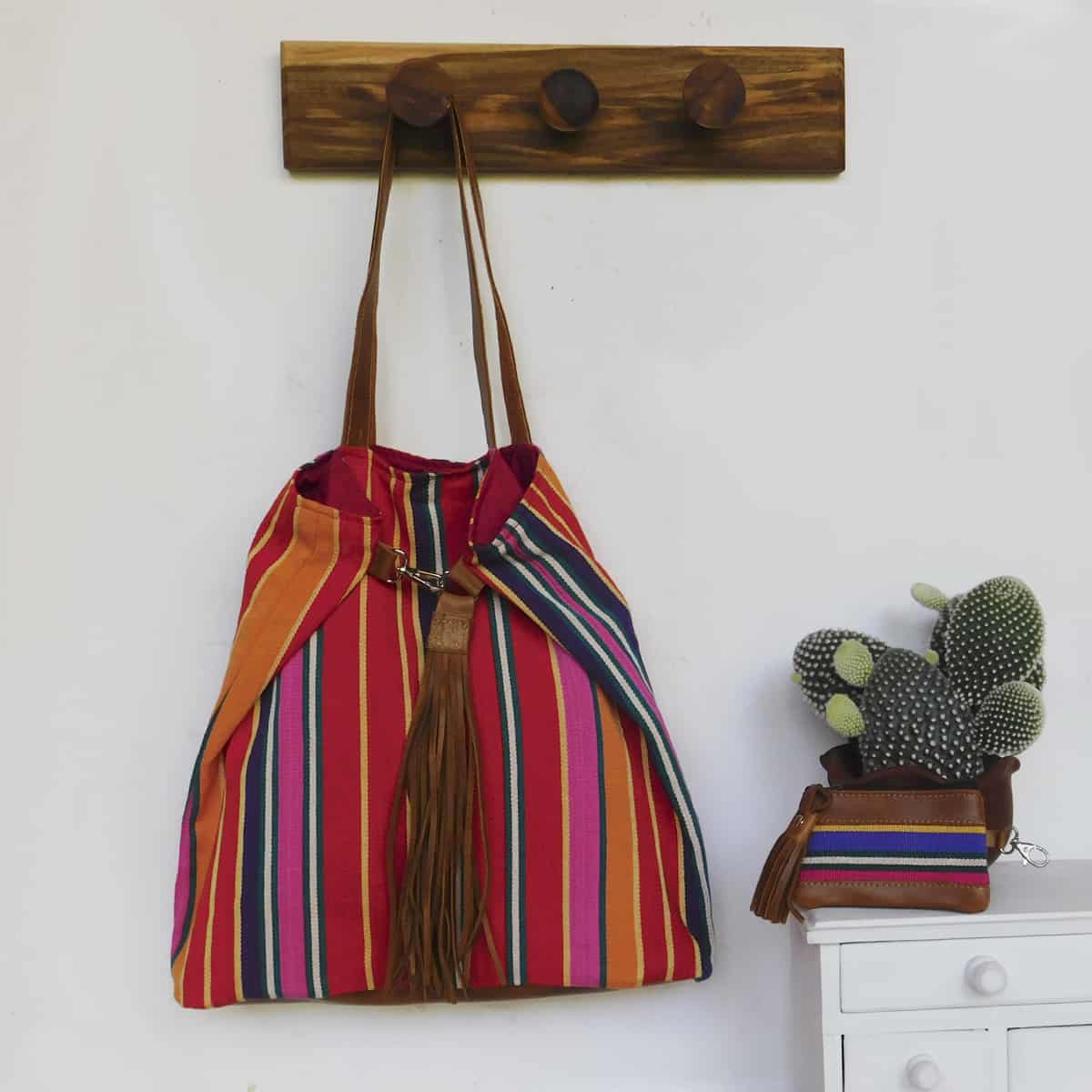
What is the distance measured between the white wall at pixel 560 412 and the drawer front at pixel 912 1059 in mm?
121

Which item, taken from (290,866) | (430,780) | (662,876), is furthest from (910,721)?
(290,866)

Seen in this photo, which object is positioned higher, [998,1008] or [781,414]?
[781,414]

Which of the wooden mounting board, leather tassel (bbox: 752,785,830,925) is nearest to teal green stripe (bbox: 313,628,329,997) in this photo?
leather tassel (bbox: 752,785,830,925)

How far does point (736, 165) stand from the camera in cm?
89

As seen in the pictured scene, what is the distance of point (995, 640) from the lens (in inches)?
30.9

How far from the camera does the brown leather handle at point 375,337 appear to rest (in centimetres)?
83

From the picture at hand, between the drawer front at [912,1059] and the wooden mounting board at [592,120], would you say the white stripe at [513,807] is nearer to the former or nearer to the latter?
the drawer front at [912,1059]

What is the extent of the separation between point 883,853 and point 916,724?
92 mm

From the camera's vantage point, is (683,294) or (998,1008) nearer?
(998,1008)

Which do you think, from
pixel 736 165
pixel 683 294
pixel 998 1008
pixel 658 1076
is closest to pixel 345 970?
pixel 658 1076

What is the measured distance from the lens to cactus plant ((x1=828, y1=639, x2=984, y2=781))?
757mm

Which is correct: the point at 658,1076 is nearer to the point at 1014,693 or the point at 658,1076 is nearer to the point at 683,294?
the point at 1014,693

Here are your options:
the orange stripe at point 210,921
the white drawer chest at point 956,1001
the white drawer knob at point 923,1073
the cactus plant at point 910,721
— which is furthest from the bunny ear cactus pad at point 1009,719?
the orange stripe at point 210,921

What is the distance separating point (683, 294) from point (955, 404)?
0.25m
